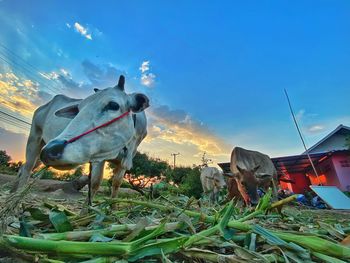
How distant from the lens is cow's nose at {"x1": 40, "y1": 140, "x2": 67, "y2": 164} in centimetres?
153

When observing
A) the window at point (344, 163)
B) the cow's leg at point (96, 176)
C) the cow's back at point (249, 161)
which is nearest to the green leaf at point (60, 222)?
the cow's leg at point (96, 176)

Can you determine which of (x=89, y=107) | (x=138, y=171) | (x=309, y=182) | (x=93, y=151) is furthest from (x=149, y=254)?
(x=309, y=182)

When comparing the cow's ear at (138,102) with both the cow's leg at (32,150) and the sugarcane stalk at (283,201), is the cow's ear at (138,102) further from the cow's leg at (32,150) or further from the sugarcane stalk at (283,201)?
the cow's leg at (32,150)

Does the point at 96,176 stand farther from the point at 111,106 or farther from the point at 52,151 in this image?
the point at 52,151

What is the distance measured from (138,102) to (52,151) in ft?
4.06

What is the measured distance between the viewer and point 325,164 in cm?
1925

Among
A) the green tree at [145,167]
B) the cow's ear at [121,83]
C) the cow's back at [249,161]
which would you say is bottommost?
the cow's ear at [121,83]

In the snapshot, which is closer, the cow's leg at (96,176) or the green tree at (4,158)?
the cow's leg at (96,176)

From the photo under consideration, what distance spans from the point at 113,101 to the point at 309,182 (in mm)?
25240

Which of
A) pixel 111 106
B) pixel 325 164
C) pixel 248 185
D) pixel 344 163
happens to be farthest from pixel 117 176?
pixel 325 164

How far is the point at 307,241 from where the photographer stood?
794 mm

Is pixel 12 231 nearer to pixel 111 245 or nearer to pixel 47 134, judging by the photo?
pixel 111 245

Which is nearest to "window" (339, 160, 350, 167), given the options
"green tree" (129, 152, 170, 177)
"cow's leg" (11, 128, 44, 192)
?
"green tree" (129, 152, 170, 177)

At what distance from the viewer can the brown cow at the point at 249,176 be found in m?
6.61
